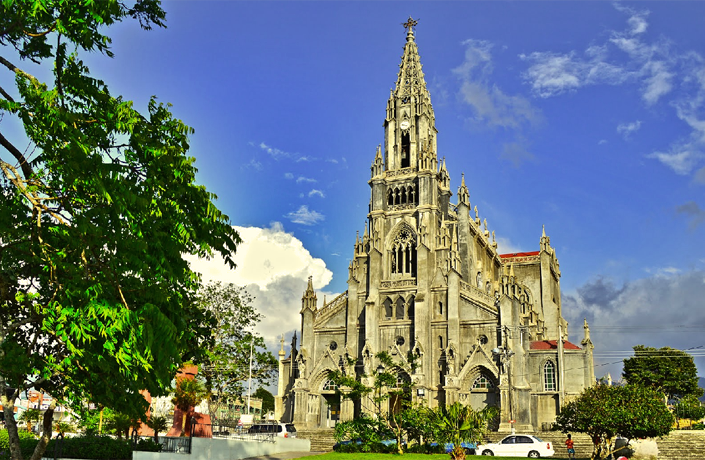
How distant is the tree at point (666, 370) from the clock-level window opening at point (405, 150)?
1397 inches

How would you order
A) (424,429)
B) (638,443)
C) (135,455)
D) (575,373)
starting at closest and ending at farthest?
1. (135,455)
2. (638,443)
3. (424,429)
4. (575,373)

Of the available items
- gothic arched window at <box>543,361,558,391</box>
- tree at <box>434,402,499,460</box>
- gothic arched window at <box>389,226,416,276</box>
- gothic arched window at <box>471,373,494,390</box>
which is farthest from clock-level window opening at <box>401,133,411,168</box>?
tree at <box>434,402,499,460</box>

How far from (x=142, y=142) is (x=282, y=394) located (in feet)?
158

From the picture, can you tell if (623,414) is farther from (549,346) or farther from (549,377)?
(549,346)

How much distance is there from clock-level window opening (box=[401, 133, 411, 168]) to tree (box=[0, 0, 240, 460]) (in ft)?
157

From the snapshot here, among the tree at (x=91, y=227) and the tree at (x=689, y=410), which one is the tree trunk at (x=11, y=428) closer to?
the tree at (x=91, y=227)

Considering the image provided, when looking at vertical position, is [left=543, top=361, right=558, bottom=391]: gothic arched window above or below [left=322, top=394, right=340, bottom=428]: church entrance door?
above

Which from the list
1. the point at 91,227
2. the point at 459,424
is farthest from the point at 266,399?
the point at 91,227

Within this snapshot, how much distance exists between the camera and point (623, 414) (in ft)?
90.9

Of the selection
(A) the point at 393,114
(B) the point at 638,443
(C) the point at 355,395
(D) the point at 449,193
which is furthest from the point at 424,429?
(A) the point at 393,114

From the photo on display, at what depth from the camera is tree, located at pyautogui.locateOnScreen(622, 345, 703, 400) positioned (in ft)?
238

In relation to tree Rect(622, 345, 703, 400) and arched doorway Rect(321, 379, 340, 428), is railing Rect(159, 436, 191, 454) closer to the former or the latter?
arched doorway Rect(321, 379, 340, 428)

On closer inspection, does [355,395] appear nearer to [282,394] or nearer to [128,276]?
[282,394]

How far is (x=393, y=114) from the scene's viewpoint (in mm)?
62969
